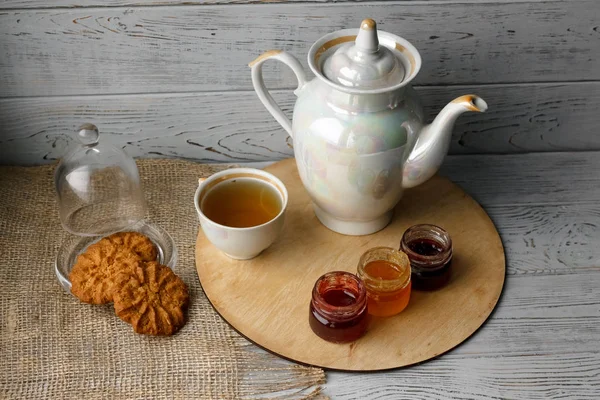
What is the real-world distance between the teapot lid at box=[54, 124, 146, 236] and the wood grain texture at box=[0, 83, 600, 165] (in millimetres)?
105

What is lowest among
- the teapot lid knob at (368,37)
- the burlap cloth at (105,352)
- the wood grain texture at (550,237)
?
the burlap cloth at (105,352)

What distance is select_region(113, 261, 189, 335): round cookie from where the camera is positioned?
2.68ft

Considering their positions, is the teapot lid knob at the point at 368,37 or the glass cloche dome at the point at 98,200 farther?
the glass cloche dome at the point at 98,200

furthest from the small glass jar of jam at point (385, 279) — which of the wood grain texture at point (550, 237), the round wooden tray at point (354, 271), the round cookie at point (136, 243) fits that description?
the round cookie at point (136, 243)

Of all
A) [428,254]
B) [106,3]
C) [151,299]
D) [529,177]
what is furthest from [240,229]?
[529,177]

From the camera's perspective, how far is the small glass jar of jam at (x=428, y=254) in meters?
0.85

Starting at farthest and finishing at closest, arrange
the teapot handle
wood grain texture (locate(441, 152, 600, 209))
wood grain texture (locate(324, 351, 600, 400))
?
wood grain texture (locate(441, 152, 600, 209)), the teapot handle, wood grain texture (locate(324, 351, 600, 400))

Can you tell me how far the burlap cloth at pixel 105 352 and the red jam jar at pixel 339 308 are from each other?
5 cm

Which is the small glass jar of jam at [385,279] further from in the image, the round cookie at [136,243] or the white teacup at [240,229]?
the round cookie at [136,243]

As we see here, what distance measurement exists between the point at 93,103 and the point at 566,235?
695mm

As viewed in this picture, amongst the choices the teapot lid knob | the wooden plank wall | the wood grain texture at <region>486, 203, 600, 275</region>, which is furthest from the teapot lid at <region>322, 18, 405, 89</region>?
the wood grain texture at <region>486, 203, 600, 275</region>

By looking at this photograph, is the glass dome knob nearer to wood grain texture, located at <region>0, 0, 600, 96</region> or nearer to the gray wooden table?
wood grain texture, located at <region>0, 0, 600, 96</region>

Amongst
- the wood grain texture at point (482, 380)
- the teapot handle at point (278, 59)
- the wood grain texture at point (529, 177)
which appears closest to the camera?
the wood grain texture at point (482, 380)

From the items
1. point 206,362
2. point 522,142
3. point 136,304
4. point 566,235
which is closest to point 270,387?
point 206,362
